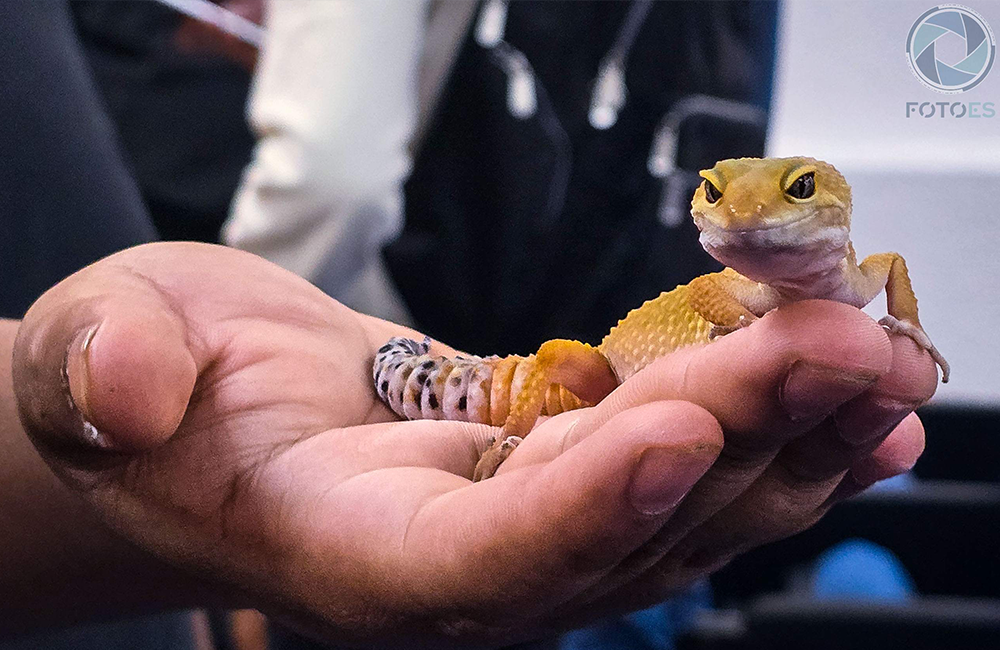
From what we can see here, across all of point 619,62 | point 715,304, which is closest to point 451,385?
point 715,304

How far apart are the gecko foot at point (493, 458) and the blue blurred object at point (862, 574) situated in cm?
129

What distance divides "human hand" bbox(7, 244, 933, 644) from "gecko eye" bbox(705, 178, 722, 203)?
10 centimetres

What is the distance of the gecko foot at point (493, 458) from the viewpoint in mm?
854

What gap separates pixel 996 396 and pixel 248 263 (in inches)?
27.7

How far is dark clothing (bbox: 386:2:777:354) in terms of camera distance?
5.93ft

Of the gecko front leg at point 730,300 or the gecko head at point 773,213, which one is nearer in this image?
the gecko head at point 773,213

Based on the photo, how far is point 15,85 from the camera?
1.17 meters

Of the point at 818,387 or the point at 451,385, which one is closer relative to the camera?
the point at 818,387

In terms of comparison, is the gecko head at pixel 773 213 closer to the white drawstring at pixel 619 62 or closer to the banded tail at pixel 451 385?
the banded tail at pixel 451 385

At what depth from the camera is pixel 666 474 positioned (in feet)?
1.95

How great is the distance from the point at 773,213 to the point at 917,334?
0.16 metres

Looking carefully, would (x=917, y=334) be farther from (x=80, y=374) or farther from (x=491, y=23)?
(x=491, y=23)

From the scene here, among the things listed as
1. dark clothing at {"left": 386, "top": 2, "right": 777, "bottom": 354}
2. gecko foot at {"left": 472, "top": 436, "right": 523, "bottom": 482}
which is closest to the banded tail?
gecko foot at {"left": 472, "top": 436, "right": 523, "bottom": 482}

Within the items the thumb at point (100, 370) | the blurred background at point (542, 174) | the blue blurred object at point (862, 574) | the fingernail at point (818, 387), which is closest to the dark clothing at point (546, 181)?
the blurred background at point (542, 174)
